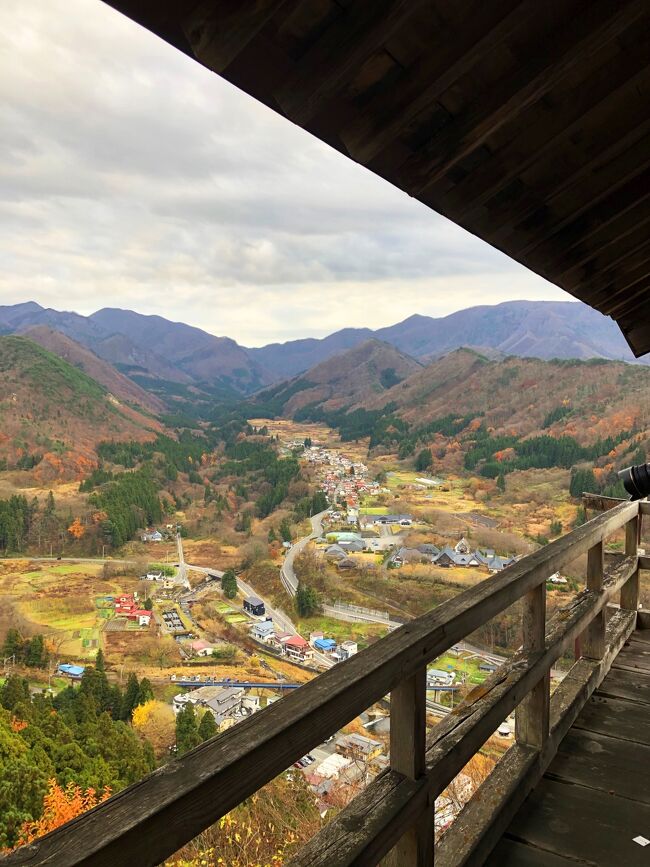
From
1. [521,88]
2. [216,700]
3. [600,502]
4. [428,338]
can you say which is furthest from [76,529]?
[428,338]

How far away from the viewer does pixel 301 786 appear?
1620 cm

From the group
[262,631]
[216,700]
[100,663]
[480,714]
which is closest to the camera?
[480,714]

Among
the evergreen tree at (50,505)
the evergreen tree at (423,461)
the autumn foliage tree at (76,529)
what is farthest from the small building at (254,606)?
the evergreen tree at (423,461)

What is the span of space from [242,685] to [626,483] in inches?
1291

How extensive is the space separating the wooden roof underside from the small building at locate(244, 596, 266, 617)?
1703 inches

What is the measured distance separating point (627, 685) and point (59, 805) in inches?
831

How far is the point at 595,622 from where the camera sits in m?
2.66

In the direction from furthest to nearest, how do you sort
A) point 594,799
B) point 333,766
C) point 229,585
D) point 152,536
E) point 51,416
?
point 51,416 < point 152,536 < point 229,585 < point 333,766 < point 594,799

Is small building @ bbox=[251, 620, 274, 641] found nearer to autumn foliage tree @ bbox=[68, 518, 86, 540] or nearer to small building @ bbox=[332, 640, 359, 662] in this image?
small building @ bbox=[332, 640, 359, 662]

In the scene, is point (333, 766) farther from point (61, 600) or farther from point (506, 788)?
point (61, 600)

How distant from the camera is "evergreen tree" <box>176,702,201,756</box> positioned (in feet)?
78.4

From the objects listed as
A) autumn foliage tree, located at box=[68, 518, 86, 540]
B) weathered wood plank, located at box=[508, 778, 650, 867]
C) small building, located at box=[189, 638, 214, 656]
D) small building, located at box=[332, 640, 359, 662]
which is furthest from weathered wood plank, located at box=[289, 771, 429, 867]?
autumn foliage tree, located at box=[68, 518, 86, 540]

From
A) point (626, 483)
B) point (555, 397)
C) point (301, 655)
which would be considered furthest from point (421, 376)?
point (626, 483)

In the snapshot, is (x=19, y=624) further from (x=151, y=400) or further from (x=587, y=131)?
(x=151, y=400)
